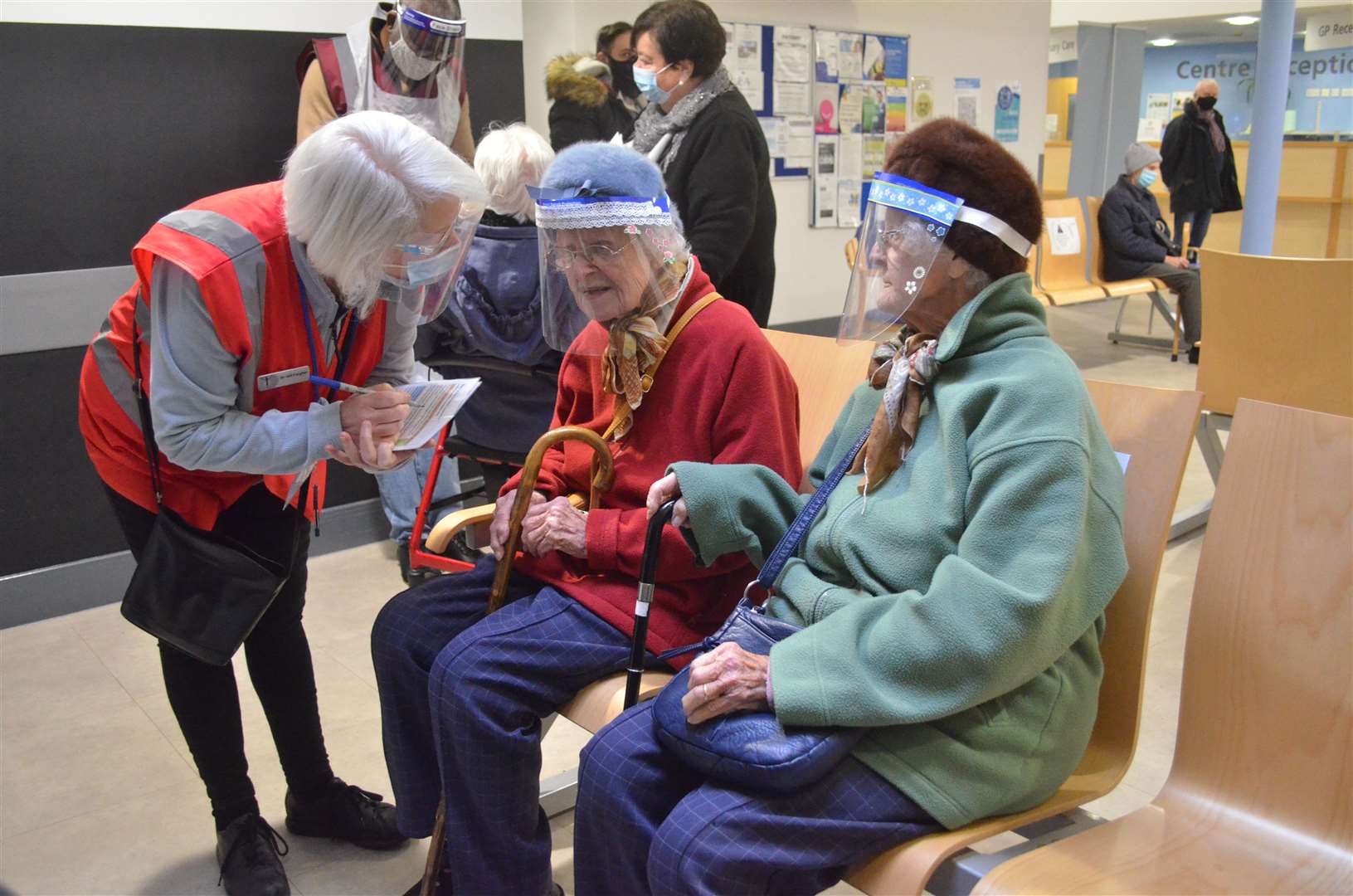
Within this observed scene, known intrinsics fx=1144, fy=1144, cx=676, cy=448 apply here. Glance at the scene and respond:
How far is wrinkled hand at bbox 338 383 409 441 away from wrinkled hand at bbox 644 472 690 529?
469 millimetres

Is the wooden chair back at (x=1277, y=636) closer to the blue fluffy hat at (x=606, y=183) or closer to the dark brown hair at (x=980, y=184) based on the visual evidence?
the dark brown hair at (x=980, y=184)

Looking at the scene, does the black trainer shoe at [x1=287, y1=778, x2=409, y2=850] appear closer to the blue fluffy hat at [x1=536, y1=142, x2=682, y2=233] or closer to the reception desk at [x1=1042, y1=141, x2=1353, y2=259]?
the blue fluffy hat at [x1=536, y1=142, x2=682, y2=233]

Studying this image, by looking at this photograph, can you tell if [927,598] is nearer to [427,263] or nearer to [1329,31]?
[427,263]

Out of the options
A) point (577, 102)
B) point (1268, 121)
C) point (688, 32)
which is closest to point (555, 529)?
point (688, 32)

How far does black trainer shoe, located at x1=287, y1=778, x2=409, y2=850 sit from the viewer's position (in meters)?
2.33

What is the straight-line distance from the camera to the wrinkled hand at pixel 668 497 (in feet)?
5.88

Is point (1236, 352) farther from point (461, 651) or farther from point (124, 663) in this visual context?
point (124, 663)

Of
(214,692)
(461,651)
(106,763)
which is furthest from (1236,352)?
(106,763)

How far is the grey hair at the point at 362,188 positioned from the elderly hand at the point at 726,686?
33.8 inches

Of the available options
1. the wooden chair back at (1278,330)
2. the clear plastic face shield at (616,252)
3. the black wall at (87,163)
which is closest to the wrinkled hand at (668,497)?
the clear plastic face shield at (616,252)

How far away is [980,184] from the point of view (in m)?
1.59

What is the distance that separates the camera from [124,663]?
10.5 ft

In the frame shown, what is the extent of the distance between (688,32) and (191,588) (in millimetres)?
1961

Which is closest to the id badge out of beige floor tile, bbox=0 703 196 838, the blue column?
beige floor tile, bbox=0 703 196 838
